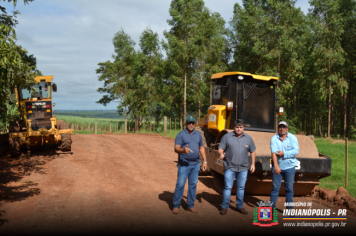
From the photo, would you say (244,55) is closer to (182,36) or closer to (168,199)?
(182,36)

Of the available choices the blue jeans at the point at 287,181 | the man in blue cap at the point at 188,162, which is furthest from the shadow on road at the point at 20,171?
the blue jeans at the point at 287,181

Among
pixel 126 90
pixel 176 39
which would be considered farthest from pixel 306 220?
pixel 126 90

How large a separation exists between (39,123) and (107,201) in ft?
26.2

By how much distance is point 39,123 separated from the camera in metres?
12.8

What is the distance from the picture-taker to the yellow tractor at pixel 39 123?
11781 mm

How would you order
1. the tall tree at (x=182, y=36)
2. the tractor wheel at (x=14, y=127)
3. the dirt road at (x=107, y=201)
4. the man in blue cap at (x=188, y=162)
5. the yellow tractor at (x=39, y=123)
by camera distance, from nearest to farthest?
the dirt road at (x=107, y=201) < the man in blue cap at (x=188, y=162) < the yellow tractor at (x=39, y=123) < the tractor wheel at (x=14, y=127) < the tall tree at (x=182, y=36)

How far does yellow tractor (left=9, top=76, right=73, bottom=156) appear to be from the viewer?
11.8m

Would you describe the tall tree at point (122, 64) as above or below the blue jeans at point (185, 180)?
above

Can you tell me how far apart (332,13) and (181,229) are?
24819 millimetres

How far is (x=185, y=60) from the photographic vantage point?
26469mm

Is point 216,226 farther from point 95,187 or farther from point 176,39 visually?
point 176,39

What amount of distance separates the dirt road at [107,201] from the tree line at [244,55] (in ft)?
48.7

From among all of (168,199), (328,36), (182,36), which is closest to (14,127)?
(168,199)

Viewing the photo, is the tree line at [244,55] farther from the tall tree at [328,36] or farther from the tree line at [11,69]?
the tree line at [11,69]
